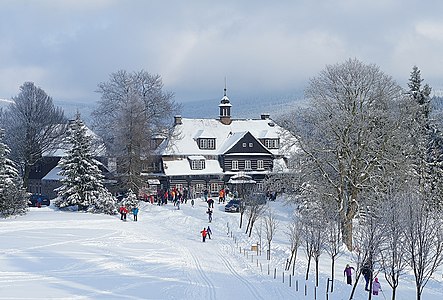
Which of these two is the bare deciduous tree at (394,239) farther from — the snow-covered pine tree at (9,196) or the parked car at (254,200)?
the snow-covered pine tree at (9,196)

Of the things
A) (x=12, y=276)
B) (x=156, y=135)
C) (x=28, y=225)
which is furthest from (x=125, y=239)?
(x=156, y=135)

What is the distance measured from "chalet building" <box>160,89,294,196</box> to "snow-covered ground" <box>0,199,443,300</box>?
17.2 m

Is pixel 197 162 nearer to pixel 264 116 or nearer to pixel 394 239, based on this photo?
pixel 264 116

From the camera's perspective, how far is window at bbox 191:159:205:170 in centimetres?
6262

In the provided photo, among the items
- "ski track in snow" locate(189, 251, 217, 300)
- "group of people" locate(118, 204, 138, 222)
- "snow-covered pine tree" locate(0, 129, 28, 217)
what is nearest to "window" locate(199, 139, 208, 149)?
"group of people" locate(118, 204, 138, 222)

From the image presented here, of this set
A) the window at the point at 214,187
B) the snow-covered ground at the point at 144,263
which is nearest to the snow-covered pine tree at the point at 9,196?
the snow-covered ground at the point at 144,263

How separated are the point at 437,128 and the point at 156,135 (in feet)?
84.9

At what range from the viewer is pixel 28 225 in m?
39.1

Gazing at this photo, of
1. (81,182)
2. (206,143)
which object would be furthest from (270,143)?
(81,182)

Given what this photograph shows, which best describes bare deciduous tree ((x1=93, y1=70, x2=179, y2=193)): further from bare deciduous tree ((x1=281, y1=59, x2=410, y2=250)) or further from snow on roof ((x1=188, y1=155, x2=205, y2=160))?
bare deciduous tree ((x1=281, y1=59, x2=410, y2=250))

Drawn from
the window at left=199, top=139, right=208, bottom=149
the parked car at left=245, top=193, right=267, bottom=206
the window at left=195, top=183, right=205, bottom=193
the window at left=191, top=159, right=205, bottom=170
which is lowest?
the parked car at left=245, top=193, right=267, bottom=206

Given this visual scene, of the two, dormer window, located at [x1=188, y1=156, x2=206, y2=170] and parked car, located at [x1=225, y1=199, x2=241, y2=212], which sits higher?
dormer window, located at [x1=188, y1=156, x2=206, y2=170]

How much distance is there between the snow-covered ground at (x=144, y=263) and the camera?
22.8 meters

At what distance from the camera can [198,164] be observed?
207 feet
